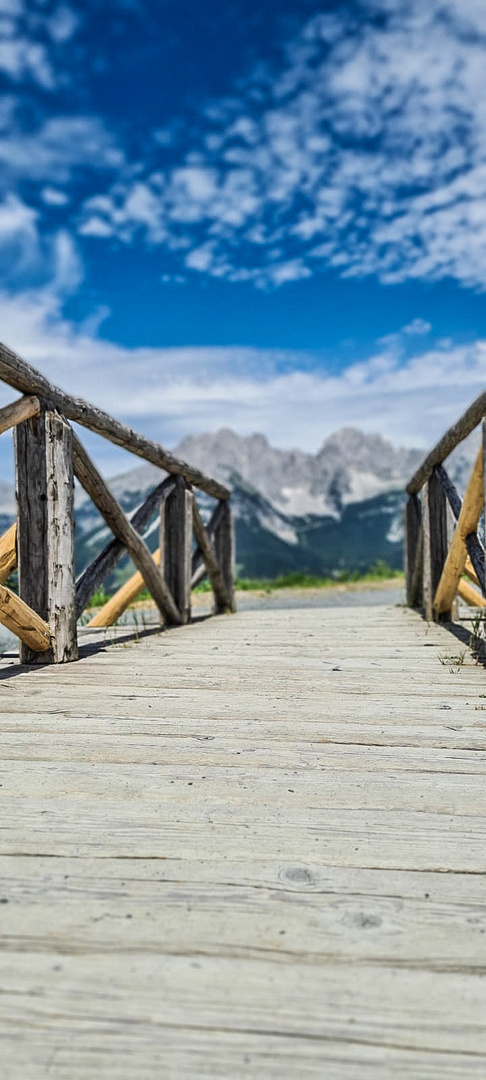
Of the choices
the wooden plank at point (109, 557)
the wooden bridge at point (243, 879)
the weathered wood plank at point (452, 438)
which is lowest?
the wooden bridge at point (243, 879)

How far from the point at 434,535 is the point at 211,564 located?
246cm

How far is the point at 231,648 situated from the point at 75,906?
Answer: 10.4 ft

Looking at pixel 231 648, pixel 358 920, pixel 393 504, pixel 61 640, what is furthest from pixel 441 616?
pixel 393 504

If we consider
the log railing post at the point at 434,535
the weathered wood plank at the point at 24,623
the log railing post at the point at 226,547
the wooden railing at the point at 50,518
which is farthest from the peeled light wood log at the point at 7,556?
the log railing post at the point at 226,547

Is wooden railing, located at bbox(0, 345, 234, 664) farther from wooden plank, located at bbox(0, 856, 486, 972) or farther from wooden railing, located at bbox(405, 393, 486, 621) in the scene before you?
wooden railing, located at bbox(405, 393, 486, 621)

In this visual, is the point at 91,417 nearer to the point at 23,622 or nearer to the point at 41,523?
the point at 41,523

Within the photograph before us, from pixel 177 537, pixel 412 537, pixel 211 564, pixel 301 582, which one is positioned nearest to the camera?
pixel 177 537

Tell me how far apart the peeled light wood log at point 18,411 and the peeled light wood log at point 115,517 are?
1.42ft

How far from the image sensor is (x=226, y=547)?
8.11 metres

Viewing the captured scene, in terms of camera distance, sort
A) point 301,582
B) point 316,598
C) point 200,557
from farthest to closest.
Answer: point 301,582 < point 316,598 < point 200,557

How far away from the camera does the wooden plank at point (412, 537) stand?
7480 millimetres

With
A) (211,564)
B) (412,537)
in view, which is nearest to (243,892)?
(211,564)

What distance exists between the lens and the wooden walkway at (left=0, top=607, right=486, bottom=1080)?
897 mm

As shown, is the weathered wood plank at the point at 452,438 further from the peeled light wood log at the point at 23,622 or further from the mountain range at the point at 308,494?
the mountain range at the point at 308,494
